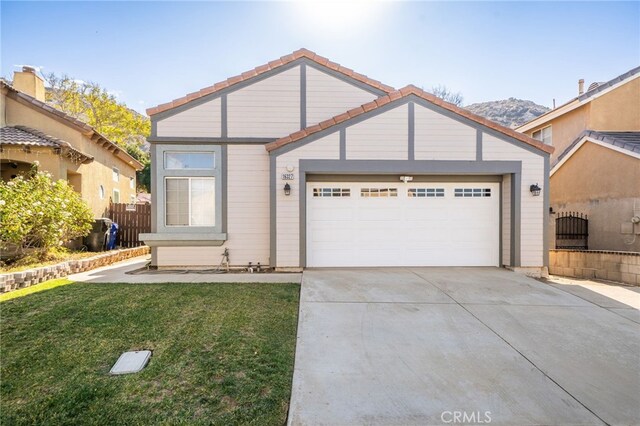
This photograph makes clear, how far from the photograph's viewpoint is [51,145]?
874 cm

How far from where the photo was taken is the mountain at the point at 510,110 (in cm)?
5012

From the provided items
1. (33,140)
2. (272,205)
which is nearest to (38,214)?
(33,140)

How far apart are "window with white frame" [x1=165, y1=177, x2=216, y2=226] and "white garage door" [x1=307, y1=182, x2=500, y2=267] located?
2603 millimetres

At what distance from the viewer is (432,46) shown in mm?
9023

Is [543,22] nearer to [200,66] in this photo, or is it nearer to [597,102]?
[597,102]

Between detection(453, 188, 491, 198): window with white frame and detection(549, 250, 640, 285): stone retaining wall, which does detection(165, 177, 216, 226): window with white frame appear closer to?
detection(453, 188, 491, 198): window with white frame

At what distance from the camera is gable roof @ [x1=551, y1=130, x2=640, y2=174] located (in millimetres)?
8203

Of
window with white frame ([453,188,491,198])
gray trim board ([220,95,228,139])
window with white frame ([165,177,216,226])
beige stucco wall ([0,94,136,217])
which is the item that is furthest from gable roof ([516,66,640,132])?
beige stucco wall ([0,94,136,217])

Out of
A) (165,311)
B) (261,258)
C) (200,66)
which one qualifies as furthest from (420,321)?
(200,66)

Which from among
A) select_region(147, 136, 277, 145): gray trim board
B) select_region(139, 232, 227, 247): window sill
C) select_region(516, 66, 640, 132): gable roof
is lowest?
select_region(139, 232, 227, 247): window sill

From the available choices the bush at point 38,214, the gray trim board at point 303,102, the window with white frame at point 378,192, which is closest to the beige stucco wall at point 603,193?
the window with white frame at point 378,192

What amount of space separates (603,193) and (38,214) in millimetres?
15858

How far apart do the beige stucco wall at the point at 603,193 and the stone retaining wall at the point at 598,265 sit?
3.96 feet

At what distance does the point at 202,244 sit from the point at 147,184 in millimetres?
24021
